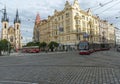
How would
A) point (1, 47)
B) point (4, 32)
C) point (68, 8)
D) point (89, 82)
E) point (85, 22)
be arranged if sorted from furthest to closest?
point (4, 32) < point (85, 22) < point (68, 8) < point (1, 47) < point (89, 82)

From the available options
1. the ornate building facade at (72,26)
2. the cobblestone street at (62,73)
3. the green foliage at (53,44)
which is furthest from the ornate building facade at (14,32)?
the cobblestone street at (62,73)

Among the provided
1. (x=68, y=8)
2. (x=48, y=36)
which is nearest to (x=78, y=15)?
(x=68, y=8)

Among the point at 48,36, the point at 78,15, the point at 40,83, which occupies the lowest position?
the point at 40,83

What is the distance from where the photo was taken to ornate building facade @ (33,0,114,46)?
7600cm

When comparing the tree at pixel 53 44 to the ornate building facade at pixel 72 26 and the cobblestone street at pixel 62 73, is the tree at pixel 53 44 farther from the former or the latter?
the cobblestone street at pixel 62 73

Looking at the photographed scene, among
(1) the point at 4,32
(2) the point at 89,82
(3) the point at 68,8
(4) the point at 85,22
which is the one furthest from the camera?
(1) the point at 4,32

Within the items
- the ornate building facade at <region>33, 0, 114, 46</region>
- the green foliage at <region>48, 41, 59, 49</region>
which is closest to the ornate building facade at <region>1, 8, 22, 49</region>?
the ornate building facade at <region>33, 0, 114, 46</region>

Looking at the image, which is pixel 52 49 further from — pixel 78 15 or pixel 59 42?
pixel 78 15

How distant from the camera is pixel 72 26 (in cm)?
Answer: 7588

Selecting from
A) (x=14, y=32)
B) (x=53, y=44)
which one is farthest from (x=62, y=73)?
(x=14, y=32)

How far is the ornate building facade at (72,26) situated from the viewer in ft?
249

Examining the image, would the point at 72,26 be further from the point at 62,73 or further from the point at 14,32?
the point at 14,32

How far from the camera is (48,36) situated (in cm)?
9469

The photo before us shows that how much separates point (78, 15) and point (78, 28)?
4.94 m
